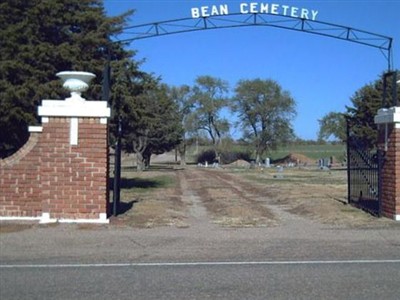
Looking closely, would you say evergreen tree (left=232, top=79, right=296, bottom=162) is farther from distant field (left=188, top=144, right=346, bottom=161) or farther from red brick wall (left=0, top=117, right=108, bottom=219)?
red brick wall (left=0, top=117, right=108, bottom=219)

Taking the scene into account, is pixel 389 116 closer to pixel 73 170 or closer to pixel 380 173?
pixel 380 173

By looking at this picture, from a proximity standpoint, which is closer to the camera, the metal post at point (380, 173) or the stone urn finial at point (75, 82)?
the stone urn finial at point (75, 82)

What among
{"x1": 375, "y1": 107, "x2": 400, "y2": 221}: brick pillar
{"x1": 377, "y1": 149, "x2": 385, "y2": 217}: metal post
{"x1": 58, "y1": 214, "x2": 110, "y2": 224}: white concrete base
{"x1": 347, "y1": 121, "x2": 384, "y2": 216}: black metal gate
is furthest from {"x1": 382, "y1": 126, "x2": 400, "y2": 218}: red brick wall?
{"x1": 58, "y1": 214, "x2": 110, "y2": 224}: white concrete base

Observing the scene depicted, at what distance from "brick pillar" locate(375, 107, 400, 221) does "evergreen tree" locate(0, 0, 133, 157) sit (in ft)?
31.5

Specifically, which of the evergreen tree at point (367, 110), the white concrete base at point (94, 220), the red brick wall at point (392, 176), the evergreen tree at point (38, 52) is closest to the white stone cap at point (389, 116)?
the red brick wall at point (392, 176)

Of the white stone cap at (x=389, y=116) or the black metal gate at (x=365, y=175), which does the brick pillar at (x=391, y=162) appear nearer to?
the white stone cap at (x=389, y=116)

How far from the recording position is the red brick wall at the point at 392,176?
46.8 ft

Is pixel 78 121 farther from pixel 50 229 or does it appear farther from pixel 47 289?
pixel 47 289

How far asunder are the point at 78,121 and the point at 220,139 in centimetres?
8648

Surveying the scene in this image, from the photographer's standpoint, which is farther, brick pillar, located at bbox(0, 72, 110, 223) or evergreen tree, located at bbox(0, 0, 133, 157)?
evergreen tree, located at bbox(0, 0, 133, 157)

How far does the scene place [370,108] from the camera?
5056cm

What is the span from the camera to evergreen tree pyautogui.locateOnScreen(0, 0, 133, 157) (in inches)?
821

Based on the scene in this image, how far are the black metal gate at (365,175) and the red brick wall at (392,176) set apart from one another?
26cm

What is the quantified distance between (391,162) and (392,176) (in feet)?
1.16
